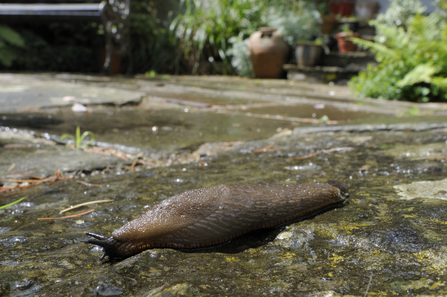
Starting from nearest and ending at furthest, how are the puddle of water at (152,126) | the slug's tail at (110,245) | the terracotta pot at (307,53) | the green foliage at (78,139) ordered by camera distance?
the slug's tail at (110,245), the green foliage at (78,139), the puddle of water at (152,126), the terracotta pot at (307,53)

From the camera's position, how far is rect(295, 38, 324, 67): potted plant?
8305 mm

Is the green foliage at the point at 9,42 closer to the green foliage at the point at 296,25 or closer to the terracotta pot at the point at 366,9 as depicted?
the green foliage at the point at 296,25

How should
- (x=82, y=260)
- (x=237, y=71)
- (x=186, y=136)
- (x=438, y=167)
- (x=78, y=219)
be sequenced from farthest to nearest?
(x=237, y=71), (x=186, y=136), (x=438, y=167), (x=78, y=219), (x=82, y=260)

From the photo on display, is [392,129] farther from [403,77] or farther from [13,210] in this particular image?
[403,77]

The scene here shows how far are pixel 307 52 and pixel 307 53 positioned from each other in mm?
22

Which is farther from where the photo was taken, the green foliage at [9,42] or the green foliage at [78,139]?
the green foliage at [9,42]

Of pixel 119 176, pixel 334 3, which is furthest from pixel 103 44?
pixel 119 176

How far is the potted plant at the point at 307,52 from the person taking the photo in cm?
830

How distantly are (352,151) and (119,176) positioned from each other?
1.22 metres

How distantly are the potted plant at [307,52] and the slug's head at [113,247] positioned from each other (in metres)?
7.87

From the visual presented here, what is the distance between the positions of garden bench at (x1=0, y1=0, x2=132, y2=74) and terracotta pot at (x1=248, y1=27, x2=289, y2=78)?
9.47 feet

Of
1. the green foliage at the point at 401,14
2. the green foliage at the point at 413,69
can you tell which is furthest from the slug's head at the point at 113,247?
the green foliage at the point at 401,14

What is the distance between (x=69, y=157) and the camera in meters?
2.02

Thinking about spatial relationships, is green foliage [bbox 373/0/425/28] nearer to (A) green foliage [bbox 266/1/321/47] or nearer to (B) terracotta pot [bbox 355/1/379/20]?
(B) terracotta pot [bbox 355/1/379/20]
